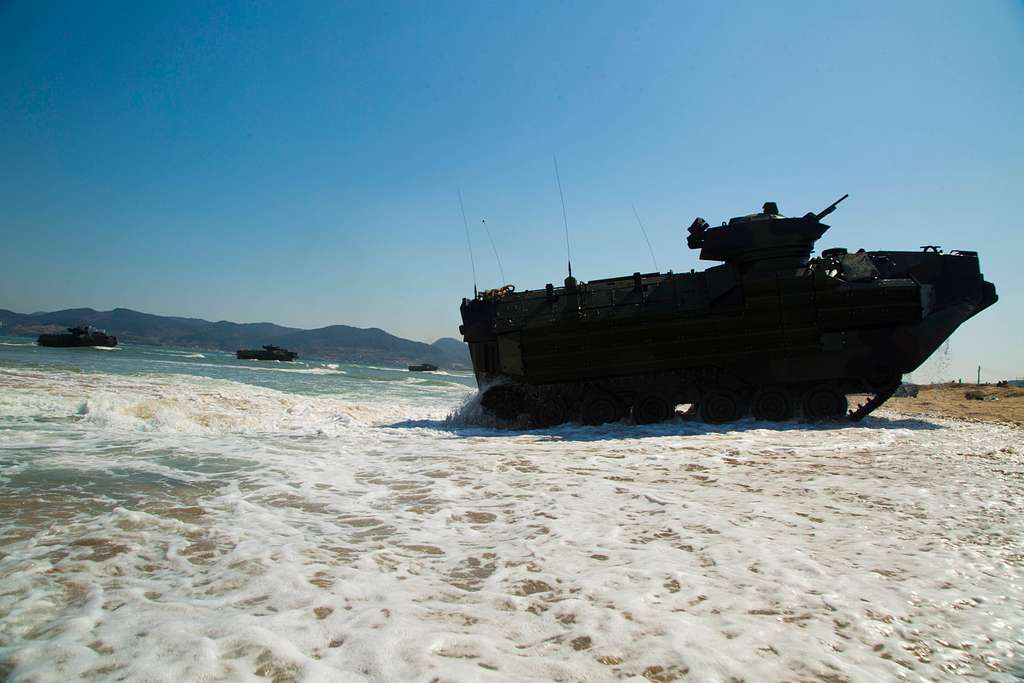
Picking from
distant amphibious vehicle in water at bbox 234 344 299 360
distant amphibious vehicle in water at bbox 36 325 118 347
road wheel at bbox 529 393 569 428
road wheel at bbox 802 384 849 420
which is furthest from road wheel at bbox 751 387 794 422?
distant amphibious vehicle in water at bbox 36 325 118 347

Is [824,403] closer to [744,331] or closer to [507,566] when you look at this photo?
[744,331]

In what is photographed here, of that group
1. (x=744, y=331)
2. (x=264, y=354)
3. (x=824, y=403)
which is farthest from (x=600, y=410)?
(x=264, y=354)

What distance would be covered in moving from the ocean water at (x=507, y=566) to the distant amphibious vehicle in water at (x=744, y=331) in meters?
5.21

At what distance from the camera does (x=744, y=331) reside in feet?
42.3

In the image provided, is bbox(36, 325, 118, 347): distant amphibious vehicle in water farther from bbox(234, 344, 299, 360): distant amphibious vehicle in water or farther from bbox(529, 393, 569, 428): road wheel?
bbox(529, 393, 569, 428): road wheel

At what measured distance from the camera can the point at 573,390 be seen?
13445 millimetres

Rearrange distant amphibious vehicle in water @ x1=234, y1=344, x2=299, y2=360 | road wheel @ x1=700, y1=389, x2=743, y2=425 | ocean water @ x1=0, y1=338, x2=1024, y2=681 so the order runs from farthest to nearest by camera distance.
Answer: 1. distant amphibious vehicle in water @ x1=234, y1=344, x2=299, y2=360
2. road wheel @ x1=700, y1=389, x2=743, y2=425
3. ocean water @ x1=0, y1=338, x2=1024, y2=681

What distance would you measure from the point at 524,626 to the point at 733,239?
12.2 m

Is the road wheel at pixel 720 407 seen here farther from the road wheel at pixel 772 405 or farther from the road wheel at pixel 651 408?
the road wheel at pixel 651 408

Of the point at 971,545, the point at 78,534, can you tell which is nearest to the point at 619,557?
the point at 971,545

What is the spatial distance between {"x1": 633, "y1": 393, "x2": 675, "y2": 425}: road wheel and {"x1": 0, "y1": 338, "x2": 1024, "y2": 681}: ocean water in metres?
5.13

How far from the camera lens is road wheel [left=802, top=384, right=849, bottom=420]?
12.7 m

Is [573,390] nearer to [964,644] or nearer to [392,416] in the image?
[392,416]

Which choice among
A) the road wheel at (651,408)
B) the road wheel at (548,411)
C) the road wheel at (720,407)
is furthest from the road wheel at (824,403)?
the road wheel at (548,411)
